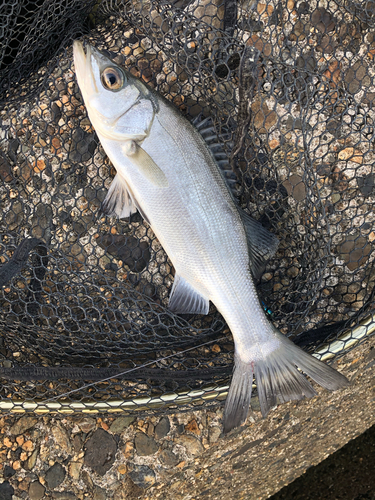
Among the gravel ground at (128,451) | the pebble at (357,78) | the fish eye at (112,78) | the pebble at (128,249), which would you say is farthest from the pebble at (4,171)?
the pebble at (357,78)

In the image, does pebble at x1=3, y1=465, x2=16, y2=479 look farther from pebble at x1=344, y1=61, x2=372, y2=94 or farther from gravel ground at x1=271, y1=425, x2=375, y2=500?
pebble at x1=344, y1=61, x2=372, y2=94

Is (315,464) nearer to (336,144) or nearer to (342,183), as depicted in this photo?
(342,183)

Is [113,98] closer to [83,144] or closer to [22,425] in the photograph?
[83,144]

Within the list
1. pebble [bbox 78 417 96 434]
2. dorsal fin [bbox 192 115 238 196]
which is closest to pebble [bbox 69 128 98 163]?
dorsal fin [bbox 192 115 238 196]

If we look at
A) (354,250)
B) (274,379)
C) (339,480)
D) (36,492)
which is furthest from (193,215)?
(339,480)

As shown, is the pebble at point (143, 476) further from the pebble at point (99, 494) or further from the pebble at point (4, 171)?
the pebble at point (4, 171)

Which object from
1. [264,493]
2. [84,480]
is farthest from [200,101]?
[264,493]
